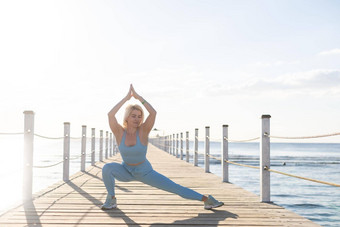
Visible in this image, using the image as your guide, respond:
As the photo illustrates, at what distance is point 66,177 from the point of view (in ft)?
21.1

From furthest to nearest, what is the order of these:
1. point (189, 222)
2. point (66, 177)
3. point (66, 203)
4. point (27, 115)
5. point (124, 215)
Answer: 1. point (66, 177)
2. point (27, 115)
3. point (66, 203)
4. point (124, 215)
5. point (189, 222)

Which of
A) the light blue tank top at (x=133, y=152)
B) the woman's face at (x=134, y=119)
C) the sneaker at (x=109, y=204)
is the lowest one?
the sneaker at (x=109, y=204)

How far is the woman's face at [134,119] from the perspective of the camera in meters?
3.63

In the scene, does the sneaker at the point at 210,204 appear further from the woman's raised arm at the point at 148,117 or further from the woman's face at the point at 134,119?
the woman's face at the point at 134,119

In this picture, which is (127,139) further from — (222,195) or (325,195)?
(325,195)

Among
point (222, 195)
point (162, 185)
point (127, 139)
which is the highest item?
point (127, 139)

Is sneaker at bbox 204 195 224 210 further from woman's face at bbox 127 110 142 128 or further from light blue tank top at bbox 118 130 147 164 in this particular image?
woman's face at bbox 127 110 142 128

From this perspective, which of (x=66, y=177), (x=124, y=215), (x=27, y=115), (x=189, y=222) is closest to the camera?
(x=189, y=222)

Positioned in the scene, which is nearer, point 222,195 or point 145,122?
point 145,122

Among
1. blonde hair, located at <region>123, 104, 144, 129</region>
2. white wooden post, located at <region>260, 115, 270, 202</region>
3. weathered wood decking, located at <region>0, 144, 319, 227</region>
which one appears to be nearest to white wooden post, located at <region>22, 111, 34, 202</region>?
weathered wood decking, located at <region>0, 144, 319, 227</region>

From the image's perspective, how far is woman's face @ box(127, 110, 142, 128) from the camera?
3.63 m

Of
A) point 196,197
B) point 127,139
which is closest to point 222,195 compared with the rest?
point 196,197

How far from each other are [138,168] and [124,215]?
0.47 meters

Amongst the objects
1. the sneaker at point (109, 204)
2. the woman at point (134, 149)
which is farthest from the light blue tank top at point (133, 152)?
the sneaker at point (109, 204)
